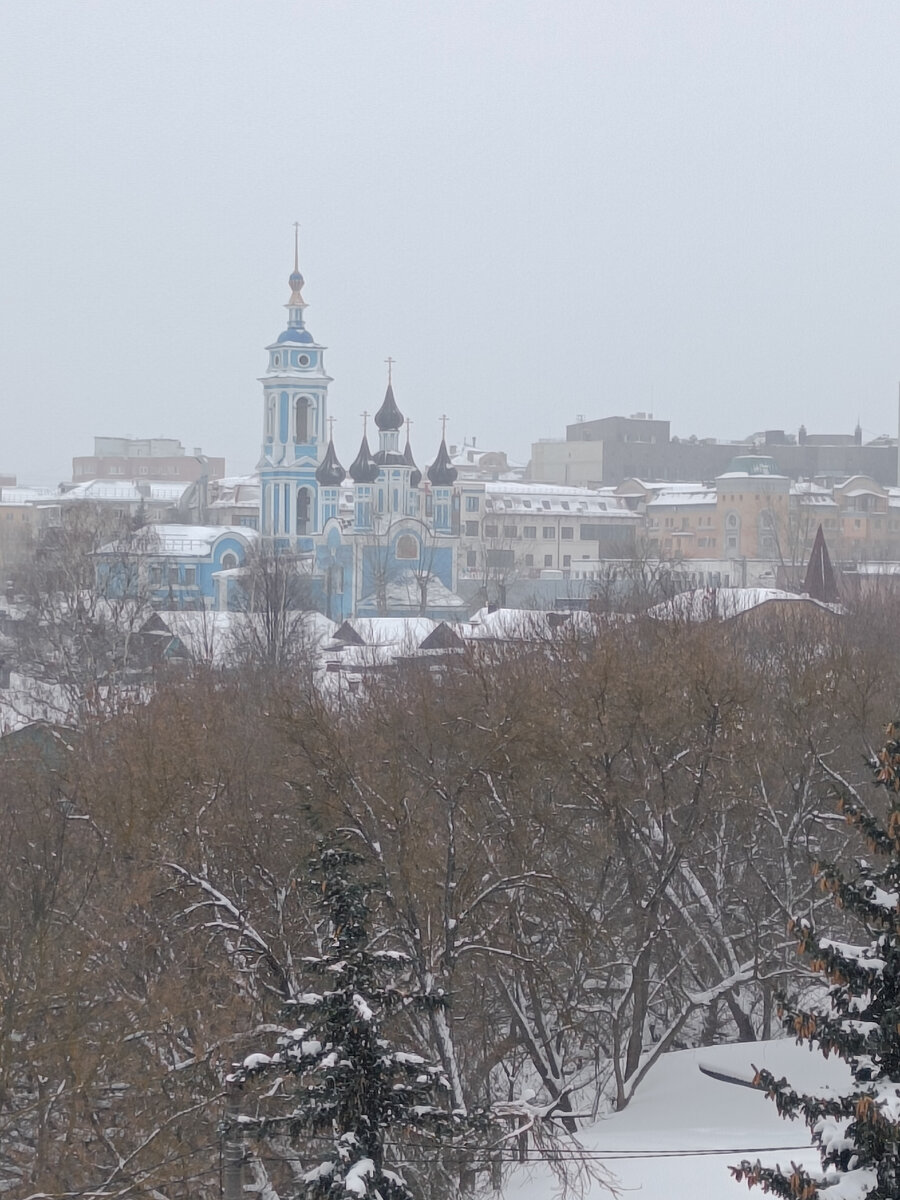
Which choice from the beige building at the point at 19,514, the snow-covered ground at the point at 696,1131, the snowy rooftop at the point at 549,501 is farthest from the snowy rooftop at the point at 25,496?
the snow-covered ground at the point at 696,1131

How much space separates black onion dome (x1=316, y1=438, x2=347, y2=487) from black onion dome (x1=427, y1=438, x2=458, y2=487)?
3973 mm

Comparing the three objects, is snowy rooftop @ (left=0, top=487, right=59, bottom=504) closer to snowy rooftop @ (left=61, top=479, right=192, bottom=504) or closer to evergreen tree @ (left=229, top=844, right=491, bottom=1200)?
snowy rooftop @ (left=61, top=479, right=192, bottom=504)

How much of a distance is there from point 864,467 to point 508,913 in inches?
5029

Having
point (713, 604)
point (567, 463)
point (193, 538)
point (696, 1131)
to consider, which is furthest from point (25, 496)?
point (696, 1131)

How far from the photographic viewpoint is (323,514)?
6519 centimetres

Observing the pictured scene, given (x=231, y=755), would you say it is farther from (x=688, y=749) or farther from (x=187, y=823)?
(x=688, y=749)

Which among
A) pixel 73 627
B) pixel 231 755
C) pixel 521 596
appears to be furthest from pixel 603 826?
pixel 521 596

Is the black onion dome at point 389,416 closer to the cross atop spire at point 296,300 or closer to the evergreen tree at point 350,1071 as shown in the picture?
the cross atop spire at point 296,300

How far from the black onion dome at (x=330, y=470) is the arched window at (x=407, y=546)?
12.8 feet

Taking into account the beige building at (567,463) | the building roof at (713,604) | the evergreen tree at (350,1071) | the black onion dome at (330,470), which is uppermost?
the beige building at (567,463)

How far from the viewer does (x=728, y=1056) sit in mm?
15477

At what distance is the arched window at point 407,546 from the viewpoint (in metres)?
63.6

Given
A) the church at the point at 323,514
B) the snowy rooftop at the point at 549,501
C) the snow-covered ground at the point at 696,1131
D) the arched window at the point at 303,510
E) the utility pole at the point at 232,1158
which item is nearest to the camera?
the utility pole at the point at 232,1158

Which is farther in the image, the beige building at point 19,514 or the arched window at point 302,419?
the beige building at point 19,514
